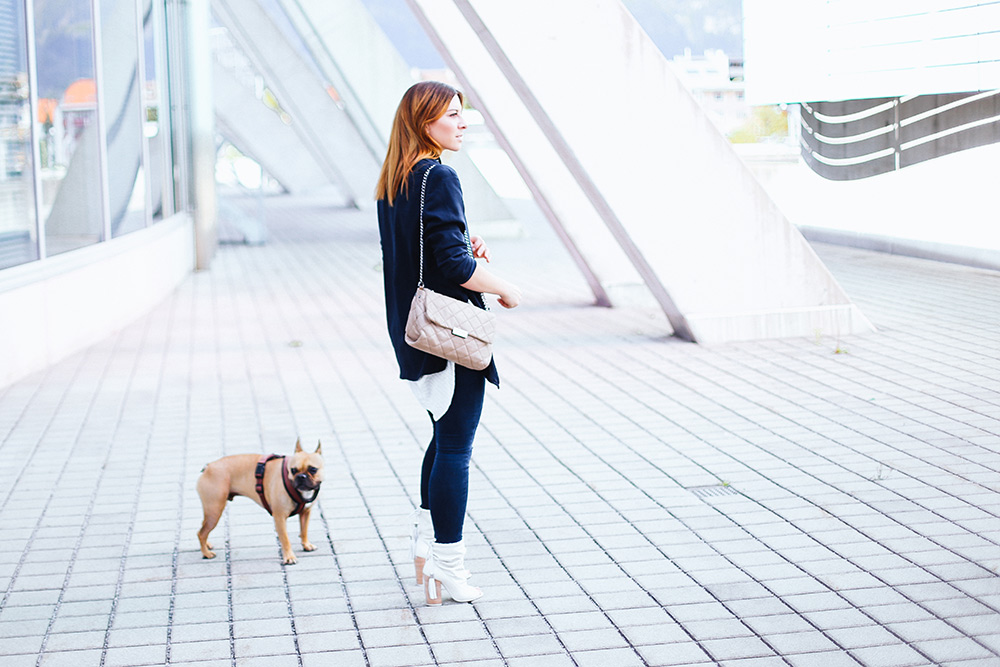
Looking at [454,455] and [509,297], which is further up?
[509,297]

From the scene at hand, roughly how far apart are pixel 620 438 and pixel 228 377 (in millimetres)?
3200

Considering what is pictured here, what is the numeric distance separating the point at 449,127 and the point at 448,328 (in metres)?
0.67

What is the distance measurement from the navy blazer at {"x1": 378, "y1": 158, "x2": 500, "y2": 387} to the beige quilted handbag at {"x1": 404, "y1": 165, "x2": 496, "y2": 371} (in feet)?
0.12

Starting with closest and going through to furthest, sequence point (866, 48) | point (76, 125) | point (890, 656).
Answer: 1. point (890, 656)
2. point (76, 125)
3. point (866, 48)

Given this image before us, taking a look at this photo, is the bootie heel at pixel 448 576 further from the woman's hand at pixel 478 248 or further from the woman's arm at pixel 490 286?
the woman's hand at pixel 478 248

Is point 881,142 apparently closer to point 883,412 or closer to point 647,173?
point 647,173

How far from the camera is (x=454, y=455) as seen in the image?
3.91 meters

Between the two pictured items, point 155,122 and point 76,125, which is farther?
point 155,122

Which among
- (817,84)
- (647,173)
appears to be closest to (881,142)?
(817,84)

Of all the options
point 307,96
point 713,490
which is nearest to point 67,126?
point 713,490

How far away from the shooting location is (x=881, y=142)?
51.2ft

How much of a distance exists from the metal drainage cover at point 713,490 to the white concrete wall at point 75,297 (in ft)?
16.0

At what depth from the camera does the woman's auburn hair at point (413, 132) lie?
383 cm

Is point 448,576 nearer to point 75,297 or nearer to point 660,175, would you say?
point 660,175
